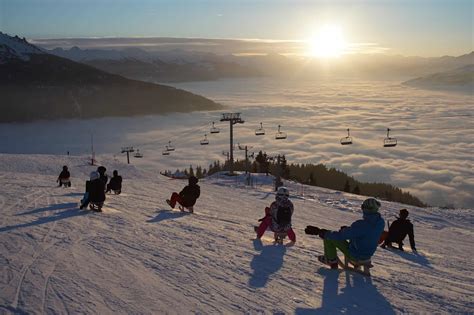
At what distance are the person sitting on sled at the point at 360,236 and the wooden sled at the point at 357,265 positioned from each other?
0.06 m

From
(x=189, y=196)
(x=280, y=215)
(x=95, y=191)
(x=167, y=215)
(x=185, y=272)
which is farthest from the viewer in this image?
(x=189, y=196)

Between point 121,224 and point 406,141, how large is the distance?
168512 mm

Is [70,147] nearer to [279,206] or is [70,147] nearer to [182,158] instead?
[182,158]

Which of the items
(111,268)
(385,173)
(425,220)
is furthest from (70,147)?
(111,268)

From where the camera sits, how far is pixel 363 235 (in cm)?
680

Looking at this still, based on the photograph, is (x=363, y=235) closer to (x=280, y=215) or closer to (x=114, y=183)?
(x=280, y=215)

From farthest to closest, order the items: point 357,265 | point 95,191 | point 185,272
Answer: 1. point 95,191
2. point 357,265
3. point 185,272

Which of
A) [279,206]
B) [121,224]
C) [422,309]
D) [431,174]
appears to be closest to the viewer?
[422,309]

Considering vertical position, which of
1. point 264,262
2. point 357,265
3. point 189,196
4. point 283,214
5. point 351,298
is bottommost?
point 351,298

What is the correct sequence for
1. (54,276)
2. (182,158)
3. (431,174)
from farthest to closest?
(182,158) → (431,174) → (54,276)

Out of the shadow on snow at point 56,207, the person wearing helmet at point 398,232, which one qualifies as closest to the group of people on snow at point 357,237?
the person wearing helmet at point 398,232

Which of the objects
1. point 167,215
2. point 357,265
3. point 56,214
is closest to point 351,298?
point 357,265

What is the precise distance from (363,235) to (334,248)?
516 mm

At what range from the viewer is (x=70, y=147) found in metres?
149
